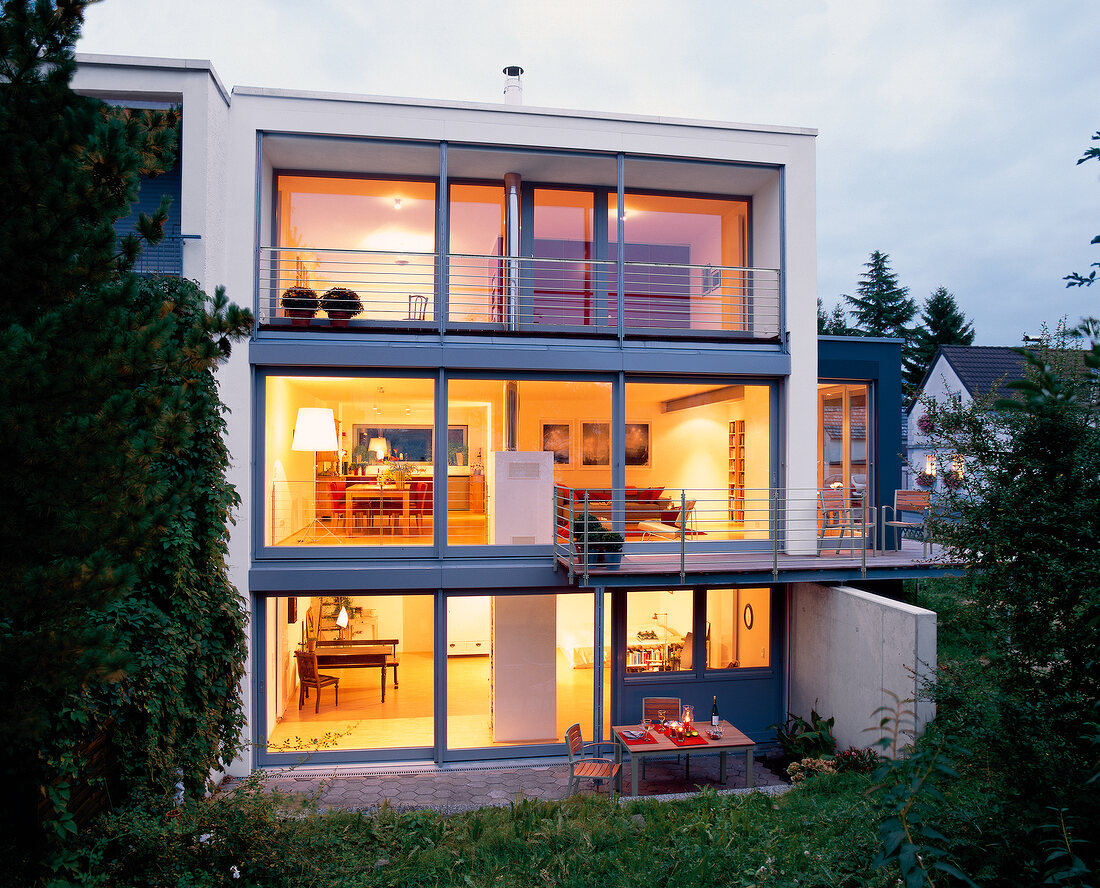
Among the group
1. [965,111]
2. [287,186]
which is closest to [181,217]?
[287,186]

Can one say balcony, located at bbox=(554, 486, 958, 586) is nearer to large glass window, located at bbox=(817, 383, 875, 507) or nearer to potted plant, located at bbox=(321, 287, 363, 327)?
large glass window, located at bbox=(817, 383, 875, 507)

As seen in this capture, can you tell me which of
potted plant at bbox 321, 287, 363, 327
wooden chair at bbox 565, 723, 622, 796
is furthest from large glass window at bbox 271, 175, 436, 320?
wooden chair at bbox 565, 723, 622, 796

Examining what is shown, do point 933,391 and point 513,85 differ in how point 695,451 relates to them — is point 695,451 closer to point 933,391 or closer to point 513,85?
point 513,85

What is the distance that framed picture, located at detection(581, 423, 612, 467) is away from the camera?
32.6 feet

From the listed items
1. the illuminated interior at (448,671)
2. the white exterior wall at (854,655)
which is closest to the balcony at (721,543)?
the white exterior wall at (854,655)

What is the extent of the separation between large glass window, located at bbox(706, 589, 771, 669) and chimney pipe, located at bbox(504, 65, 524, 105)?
25.8ft

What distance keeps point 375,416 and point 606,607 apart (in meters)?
4.09

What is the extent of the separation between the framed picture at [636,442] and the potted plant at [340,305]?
429 cm

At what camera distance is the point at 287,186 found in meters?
10.2

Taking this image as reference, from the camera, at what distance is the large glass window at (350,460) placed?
30.9ft

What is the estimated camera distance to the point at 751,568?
8.84 metres

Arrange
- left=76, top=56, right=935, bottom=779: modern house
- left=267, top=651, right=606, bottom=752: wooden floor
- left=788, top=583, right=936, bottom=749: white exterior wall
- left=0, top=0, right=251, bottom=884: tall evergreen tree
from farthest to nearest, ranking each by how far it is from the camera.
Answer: left=267, top=651, right=606, bottom=752: wooden floor, left=76, top=56, right=935, bottom=779: modern house, left=788, top=583, right=936, bottom=749: white exterior wall, left=0, top=0, right=251, bottom=884: tall evergreen tree

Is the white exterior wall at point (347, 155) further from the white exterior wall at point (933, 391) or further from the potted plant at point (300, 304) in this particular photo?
the white exterior wall at point (933, 391)

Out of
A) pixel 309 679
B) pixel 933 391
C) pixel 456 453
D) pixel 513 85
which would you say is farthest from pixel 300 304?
pixel 933 391
